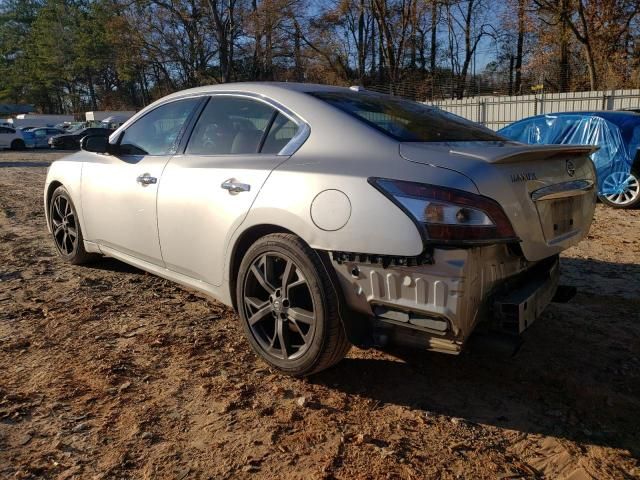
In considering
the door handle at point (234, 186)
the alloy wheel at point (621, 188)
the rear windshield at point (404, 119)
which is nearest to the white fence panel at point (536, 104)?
the alloy wheel at point (621, 188)

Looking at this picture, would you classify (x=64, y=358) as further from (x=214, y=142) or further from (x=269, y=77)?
(x=269, y=77)

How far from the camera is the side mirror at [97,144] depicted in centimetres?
425

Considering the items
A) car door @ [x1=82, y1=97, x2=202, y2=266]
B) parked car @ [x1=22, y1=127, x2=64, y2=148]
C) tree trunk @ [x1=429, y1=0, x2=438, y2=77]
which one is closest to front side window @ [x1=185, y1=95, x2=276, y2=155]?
car door @ [x1=82, y1=97, x2=202, y2=266]

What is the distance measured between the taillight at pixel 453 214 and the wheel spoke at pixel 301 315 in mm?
751

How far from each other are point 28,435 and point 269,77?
37788 millimetres

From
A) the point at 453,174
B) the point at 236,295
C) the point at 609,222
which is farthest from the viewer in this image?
the point at 609,222

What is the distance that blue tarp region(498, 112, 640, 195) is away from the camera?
26.3 feet

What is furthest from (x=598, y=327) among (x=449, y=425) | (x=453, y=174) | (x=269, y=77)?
(x=269, y=77)

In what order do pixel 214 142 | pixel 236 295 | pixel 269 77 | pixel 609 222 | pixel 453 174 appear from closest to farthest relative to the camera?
1. pixel 453 174
2. pixel 236 295
3. pixel 214 142
4. pixel 609 222
5. pixel 269 77

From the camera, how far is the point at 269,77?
38.2 metres

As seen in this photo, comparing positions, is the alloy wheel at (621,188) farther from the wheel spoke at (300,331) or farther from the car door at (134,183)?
the wheel spoke at (300,331)

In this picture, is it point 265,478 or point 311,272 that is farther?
point 311,272

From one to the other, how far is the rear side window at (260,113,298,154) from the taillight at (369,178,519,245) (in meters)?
0.93

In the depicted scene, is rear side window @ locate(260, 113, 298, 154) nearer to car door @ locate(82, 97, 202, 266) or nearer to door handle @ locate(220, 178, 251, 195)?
door handle @ locate(220, 178, 251, 195)
